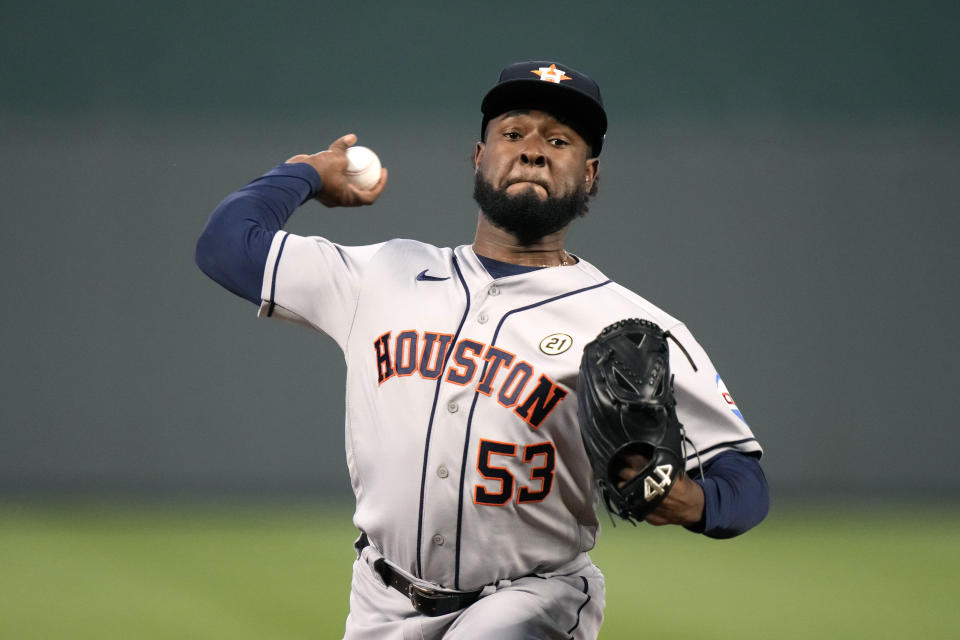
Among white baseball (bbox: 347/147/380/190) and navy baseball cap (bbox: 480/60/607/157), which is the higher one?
navy baseball cap (bbox: 480/60/607/157)

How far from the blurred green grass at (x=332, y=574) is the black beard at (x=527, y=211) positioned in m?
2.40

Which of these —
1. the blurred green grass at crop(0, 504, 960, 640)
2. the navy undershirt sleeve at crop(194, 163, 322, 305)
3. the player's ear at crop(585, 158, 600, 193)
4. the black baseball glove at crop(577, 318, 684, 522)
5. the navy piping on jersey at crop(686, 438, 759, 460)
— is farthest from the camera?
the blurred green grass at crop(0, 504, 960, 640)

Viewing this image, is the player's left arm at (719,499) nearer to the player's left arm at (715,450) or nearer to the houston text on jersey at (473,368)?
the player's left arm at (715,450)

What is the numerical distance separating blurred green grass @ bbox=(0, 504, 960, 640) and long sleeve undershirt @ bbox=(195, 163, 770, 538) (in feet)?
7.46

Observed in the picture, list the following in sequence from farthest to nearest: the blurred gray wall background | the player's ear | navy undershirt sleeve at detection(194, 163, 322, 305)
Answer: the blurred gray wall background → the player's ear → navy undershirt sleeve at detection(194, 163, 322, 305)

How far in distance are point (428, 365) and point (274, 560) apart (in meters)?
3.41

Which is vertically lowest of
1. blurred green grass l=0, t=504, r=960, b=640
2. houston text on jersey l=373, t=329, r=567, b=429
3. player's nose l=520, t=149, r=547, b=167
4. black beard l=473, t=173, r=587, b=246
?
blurred green grass l=0, t=504, r=960, b=640

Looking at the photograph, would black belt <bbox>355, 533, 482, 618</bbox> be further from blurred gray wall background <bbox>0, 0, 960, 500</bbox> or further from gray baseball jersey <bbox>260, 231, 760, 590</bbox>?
blurred gray wall background <bbox>0, 0, 960, 500</bbox>

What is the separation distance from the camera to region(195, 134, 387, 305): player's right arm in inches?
93.6

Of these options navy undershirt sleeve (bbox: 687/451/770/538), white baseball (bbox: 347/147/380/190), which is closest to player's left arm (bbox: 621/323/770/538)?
navy undershirt sleeve (bbox: 687/451/770/538)

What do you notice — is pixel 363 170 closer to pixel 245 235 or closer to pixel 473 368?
pixel 245 235

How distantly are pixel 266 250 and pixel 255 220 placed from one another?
0.09 metres

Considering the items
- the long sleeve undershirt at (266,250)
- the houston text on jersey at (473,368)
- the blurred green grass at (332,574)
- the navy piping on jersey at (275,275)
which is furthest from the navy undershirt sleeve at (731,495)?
the blurred green grass at (332,574)

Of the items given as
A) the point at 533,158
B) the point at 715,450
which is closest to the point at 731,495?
the point at 715,450
